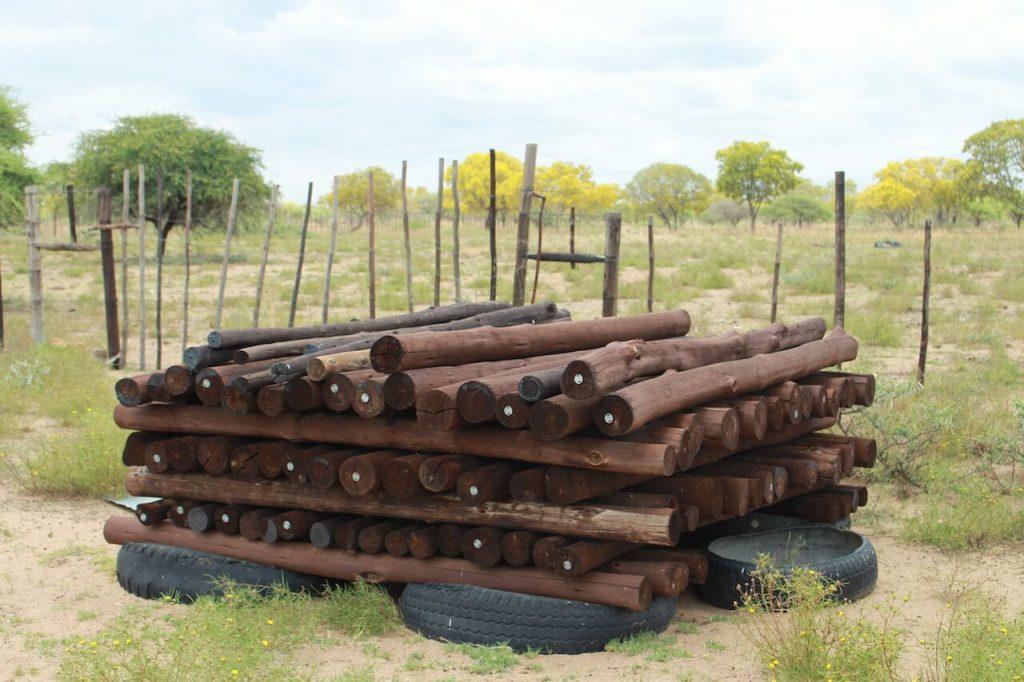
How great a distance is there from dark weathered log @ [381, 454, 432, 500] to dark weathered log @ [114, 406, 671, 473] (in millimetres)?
75

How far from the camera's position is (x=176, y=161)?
3125 cm

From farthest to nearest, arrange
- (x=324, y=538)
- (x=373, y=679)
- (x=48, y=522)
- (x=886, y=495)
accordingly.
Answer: (x=886, y=495) < (x=48, y=522) < (x=324, y=538) < (x=373, y=679)

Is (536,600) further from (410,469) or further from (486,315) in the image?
(486,315)

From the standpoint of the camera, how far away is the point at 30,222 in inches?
496

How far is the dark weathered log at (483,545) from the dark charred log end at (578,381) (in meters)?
0.97

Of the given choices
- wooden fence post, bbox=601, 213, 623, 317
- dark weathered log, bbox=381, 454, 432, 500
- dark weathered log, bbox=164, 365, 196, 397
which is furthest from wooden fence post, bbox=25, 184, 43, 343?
dark weathered log, bbox=381, 454, 432, 500

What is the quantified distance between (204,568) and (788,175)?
55.8 meters

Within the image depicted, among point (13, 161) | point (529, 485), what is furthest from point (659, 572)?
point (13, 161)

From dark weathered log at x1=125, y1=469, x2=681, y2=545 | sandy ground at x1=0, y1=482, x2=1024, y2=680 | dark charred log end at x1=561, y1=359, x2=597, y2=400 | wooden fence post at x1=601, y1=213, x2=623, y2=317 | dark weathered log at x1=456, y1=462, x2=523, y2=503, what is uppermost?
wooden fence post at x1=601, y1=213, x2=623, y2=317

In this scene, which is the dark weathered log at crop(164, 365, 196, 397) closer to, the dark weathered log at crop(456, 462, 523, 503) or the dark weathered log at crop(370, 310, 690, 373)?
the dark weathered log at crop(370, 310, 690, 373)

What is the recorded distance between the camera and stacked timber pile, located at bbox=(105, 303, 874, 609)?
4.90m

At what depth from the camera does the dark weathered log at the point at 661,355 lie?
4.62m

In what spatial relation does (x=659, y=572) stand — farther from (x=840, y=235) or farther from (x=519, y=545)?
(x=840, y=235)

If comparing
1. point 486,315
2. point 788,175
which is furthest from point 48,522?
point 788,175
